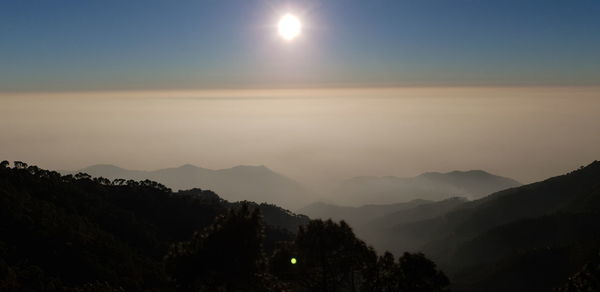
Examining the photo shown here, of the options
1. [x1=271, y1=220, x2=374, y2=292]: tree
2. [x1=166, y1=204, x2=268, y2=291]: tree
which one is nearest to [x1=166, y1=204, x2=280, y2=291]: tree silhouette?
[x1=166, y1=204, x2=268, y2=291]: tree

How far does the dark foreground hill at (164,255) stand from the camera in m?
38.6

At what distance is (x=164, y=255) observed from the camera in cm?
7938

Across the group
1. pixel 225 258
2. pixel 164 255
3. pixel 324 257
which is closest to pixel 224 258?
pixel 225 258

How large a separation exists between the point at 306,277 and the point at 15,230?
5540cm

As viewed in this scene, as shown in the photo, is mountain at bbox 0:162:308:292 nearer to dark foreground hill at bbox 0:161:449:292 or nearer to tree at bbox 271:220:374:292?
dark foreground hill at bbox 0:161:449:292

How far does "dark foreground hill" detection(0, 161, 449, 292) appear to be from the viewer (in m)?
38.6

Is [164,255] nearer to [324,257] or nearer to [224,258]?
[324,257]

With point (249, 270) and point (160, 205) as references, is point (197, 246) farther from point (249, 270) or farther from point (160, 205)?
point (160, 205)

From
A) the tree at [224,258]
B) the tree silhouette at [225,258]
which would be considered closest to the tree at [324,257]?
the tree silhouette at [225,258]

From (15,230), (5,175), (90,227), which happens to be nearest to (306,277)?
(15,230)

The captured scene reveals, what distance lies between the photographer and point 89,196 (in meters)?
122

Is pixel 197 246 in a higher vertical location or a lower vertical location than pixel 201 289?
higher

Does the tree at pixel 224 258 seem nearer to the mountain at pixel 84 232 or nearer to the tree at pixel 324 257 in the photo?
the mountain at pixel 84 232

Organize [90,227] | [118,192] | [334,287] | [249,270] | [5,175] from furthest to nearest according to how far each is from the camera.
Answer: [118,192] → [5,175] → [90,227] → [334,287] → [249,270]
